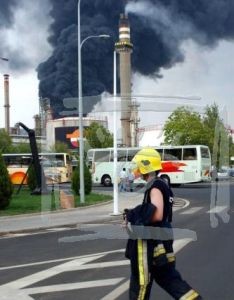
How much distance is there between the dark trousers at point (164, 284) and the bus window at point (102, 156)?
1485 inches

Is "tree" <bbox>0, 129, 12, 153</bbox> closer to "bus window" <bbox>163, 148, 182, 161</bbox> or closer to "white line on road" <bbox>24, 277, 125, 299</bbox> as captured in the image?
"bus window" <bbox>163, 148, 182, 161</bbox>

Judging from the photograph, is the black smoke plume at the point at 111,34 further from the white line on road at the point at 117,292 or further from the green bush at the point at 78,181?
the white line on road at the point at 117,292

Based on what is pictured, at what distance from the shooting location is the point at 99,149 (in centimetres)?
4353

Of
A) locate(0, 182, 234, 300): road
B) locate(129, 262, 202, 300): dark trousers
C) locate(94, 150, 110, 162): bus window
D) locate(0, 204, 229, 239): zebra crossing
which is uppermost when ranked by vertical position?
locate(94, 150, 110, 162): bus window

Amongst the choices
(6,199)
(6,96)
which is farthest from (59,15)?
(6,199)

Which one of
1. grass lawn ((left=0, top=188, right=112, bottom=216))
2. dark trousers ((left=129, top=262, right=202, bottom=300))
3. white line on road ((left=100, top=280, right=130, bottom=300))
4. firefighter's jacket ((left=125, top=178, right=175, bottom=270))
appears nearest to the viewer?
firefighter's jacket ((left=125, top=178, right=175, bottom=270))

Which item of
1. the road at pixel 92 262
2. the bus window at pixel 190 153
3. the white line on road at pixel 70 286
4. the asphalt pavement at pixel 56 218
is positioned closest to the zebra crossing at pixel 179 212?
the road at pixel 92 262

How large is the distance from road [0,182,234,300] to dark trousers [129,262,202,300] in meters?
1.69

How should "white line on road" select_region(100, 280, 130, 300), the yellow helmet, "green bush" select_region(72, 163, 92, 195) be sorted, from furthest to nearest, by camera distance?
"green bush" select_region(72, 163, 92, 195), "white line on road" select_region(100, 280, 130, 300), the yellow helmet

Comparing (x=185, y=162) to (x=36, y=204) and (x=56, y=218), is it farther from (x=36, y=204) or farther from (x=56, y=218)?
(x=56, y=218)

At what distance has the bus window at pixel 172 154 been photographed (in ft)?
132

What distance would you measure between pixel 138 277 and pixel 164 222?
Result: 57cm

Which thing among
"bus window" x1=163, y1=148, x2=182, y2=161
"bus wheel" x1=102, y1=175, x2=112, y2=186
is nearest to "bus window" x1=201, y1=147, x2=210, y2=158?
"bus window" x1=163, y1=148, x2=182, y2=161

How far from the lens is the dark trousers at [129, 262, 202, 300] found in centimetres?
544
